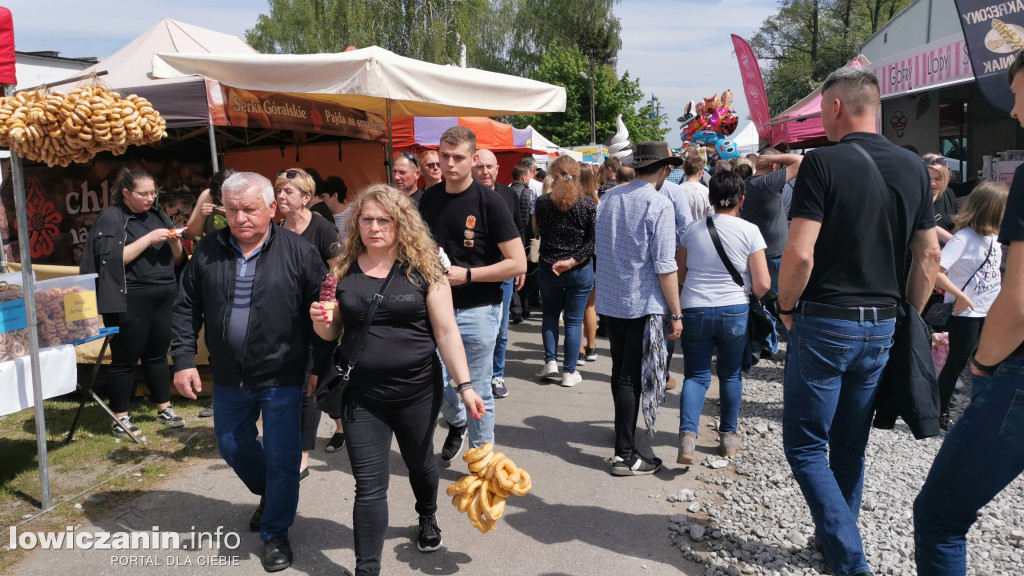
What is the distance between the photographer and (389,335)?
112 inches

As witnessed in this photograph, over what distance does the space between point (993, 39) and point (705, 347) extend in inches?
196

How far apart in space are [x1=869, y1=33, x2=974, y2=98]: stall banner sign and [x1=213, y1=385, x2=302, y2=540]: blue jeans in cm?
832

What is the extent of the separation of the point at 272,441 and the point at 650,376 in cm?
221

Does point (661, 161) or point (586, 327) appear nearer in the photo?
point (661, 161)

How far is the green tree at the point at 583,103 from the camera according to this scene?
126 feet

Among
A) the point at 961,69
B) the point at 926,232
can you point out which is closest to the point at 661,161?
the point at 926,232

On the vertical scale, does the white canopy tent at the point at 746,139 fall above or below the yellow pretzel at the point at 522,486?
above

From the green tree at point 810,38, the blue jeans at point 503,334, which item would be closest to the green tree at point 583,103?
the green tree at point 810,38

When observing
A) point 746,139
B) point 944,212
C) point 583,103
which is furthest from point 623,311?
point 583,103

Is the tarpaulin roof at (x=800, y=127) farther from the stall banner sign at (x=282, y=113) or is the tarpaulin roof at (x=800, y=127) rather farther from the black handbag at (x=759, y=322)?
the black handbag at (x=759, y=322)

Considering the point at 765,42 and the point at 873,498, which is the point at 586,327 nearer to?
the point at 873,498

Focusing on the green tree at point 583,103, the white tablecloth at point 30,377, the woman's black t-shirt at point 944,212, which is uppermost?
the green tree at point 583,103

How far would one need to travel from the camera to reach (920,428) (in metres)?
2.65

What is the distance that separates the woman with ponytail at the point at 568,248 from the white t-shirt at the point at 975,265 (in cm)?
274
